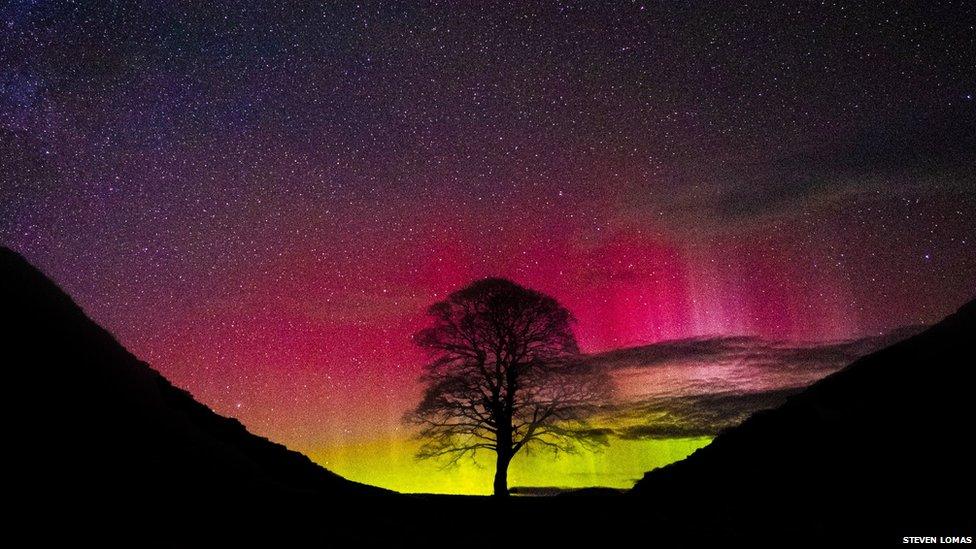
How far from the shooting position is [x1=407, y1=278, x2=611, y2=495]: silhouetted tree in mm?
21562

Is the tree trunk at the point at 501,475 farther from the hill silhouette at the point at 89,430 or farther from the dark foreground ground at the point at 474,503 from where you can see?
the hill silhouette at the point at 89,430

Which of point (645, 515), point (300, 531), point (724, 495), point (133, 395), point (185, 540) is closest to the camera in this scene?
point (185, 540)

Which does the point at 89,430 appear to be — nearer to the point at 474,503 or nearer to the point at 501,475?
the point at 474,503

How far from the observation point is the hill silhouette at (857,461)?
7.37m

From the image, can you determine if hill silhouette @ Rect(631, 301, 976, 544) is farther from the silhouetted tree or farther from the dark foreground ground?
the silhouetted tree

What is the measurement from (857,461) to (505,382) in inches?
569

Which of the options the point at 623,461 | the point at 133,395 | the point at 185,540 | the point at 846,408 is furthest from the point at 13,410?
the point at 623,461

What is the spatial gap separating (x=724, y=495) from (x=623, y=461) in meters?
21.4

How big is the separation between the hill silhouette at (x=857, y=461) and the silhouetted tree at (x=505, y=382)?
7.68m

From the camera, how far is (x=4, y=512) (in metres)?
7.23

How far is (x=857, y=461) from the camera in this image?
919 centimetres

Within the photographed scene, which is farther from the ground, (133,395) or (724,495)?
(133,395)

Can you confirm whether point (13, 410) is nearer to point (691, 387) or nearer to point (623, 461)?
point (623, 461)

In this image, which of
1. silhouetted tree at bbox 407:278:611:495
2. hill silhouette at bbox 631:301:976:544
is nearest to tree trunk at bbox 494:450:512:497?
silhouetted tree at bbox 407:278:611:495
